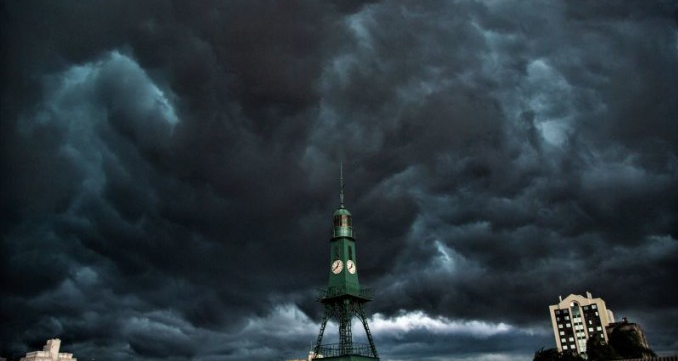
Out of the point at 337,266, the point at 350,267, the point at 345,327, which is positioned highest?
the point at 337,266

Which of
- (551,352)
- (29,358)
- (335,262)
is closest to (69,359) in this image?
(29,358)

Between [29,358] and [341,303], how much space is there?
131 m

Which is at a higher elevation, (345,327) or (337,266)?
(337,266)

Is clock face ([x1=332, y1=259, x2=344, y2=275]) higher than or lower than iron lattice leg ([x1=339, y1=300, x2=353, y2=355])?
higher

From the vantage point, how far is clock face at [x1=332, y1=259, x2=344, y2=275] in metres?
90.7

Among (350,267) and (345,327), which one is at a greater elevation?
(350,267)

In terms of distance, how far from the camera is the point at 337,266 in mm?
91250

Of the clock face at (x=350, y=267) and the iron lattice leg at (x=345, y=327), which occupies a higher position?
the clock face at (x=350, y=267)

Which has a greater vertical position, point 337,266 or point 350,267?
point 337,266

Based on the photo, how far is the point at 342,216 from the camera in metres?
95.6

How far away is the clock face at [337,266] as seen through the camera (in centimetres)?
9073

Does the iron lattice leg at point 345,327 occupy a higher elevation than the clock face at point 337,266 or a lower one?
lower

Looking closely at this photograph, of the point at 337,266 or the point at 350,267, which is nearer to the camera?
the point at 337,266

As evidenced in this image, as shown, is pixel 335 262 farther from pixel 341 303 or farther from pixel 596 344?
pixel 596 344
